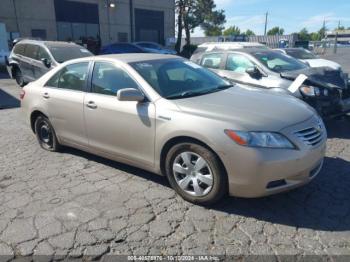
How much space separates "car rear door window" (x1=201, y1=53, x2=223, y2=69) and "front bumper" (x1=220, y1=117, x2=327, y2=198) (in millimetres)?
4601

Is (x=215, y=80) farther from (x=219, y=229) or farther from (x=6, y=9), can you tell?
(x=6, y=9)

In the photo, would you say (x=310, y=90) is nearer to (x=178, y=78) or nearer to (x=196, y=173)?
(x=178, y=78)

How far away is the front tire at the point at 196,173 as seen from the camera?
10.8ft

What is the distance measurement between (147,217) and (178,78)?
179cm

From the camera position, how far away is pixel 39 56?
10273 millimetres

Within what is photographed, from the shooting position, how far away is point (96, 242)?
117 inches

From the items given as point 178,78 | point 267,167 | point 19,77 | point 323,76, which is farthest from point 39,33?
point 267,167

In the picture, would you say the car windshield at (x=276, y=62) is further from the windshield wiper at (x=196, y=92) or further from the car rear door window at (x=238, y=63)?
the windshield wiper at (x=196, y=92)

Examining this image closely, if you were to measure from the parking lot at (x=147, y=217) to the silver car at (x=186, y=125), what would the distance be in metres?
0.29

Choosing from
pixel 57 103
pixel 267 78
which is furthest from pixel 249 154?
pixel 267 78

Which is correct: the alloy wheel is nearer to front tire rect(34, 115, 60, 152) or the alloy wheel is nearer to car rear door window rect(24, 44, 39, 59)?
front tire rect(34, 115, 60, 152)

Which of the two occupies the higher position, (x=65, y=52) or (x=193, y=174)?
(x=65, y=52)

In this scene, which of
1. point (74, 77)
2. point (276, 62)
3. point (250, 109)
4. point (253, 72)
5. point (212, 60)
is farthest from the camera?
point (212, 60)

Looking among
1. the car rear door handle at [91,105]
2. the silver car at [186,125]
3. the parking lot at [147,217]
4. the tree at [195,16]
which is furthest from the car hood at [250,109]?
the tree at [195,16]
